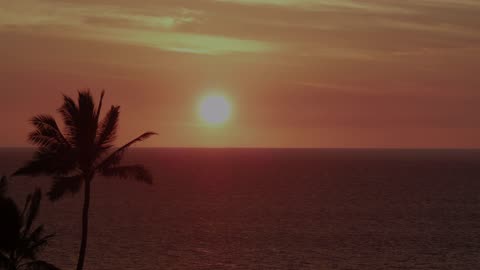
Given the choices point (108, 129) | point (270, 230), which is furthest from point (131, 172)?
point (270, 230)

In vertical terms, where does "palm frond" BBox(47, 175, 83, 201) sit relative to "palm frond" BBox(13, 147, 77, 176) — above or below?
below

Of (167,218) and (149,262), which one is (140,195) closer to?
(167,218)

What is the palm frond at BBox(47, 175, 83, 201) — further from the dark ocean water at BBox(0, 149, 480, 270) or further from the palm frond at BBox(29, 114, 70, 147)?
the dark ocean water at BBox(0, 149, 480, 270)

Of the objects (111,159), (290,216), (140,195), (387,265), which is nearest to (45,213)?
(290,216)

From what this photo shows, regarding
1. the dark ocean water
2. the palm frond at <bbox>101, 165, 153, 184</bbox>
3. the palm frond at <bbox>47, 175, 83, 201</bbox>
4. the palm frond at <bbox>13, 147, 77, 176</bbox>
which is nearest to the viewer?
the palm frond at <bbox>13, 147, 77, 176</bbox>

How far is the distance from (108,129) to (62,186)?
3.51 m

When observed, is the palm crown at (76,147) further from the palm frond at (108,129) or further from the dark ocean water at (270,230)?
the dark ocean water at (270,230)

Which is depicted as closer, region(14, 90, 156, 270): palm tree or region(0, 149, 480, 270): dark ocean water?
region(14, 90, 156, 270): palm tree

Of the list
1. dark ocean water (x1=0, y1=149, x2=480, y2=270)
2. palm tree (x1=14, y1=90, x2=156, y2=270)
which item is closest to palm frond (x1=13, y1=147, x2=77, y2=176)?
palm tree (x1=14, y1=90, x2=156, y2=270)

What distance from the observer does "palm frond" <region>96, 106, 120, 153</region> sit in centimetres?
3562

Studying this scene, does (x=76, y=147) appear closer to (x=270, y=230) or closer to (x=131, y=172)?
(x=131, y=172)

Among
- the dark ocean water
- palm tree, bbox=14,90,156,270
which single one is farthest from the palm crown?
the dark ocean water

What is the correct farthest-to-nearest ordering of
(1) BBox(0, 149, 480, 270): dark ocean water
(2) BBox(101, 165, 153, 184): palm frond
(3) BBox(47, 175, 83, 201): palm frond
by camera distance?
(1) BBox(0, 149, 480, 270): dark ocean water → (2) BBox(101, 165, 153, 184): palm frond → (3) BBox(47, 175, 83, 201): palm frond

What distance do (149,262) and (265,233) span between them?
28303 millimetres
